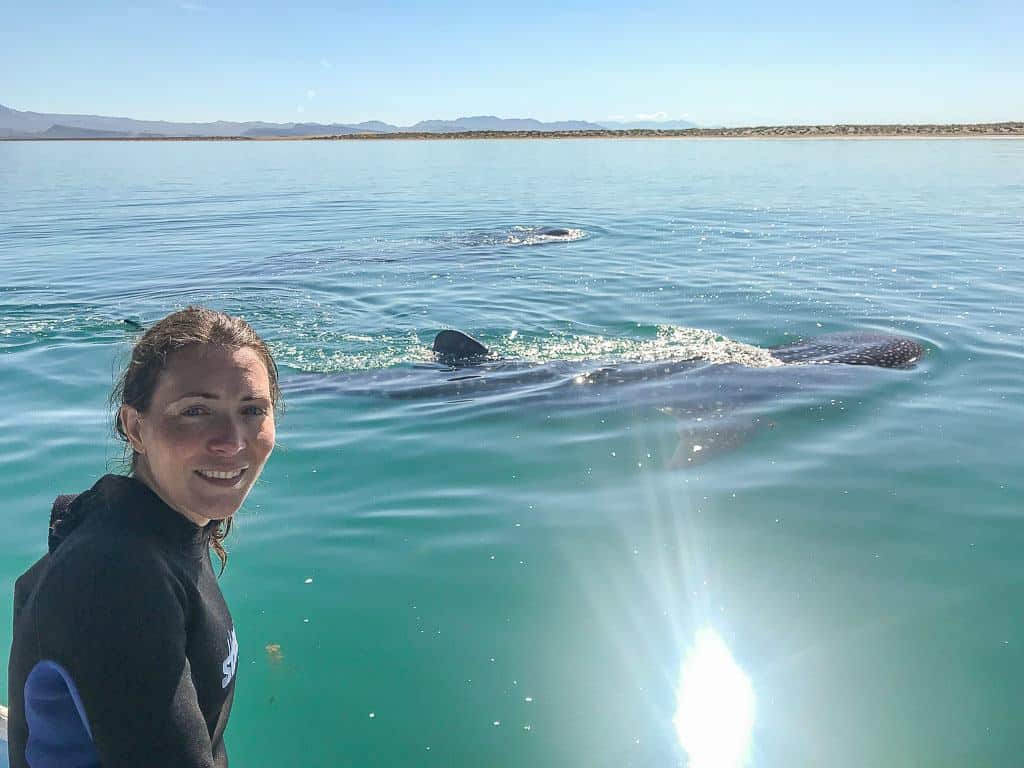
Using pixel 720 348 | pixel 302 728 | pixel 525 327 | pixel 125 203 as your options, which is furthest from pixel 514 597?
pixel 125 203

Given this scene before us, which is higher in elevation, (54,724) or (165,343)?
(165,343)

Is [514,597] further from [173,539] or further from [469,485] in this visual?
[173,539]

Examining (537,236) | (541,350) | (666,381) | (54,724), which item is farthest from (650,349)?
(537,236)

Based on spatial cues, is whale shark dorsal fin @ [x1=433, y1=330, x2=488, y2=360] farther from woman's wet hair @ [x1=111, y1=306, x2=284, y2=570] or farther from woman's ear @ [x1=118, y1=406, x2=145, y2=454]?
woman's ear @ [x1=118, y1=406, x2=145, y2=454]

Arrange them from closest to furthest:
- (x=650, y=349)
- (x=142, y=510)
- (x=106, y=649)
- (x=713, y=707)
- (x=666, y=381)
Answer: (x=106, y=649)
(x=142, y=510)
(x=713, y=707)
(x=666, y=381)
(x=650, y=349)

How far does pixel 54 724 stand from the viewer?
6.84 ft

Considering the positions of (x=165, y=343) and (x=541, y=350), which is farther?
(x=541, y=350)

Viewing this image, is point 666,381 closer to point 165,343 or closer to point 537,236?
point 165,343

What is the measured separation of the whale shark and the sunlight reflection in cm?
282

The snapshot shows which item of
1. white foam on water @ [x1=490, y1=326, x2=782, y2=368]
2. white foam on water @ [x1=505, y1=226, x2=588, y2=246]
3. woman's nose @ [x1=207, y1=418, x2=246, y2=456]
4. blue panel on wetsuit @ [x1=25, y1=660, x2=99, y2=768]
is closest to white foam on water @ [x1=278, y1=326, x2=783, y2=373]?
white foam on water @ [x1=490, y1=326, x2=782, y2=368]

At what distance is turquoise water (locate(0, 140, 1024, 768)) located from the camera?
12.9ft

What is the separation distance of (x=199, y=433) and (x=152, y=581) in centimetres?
45

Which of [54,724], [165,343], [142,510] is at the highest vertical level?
[165,343]

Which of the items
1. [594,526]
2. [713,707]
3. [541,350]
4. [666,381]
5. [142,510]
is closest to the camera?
[142,510]
